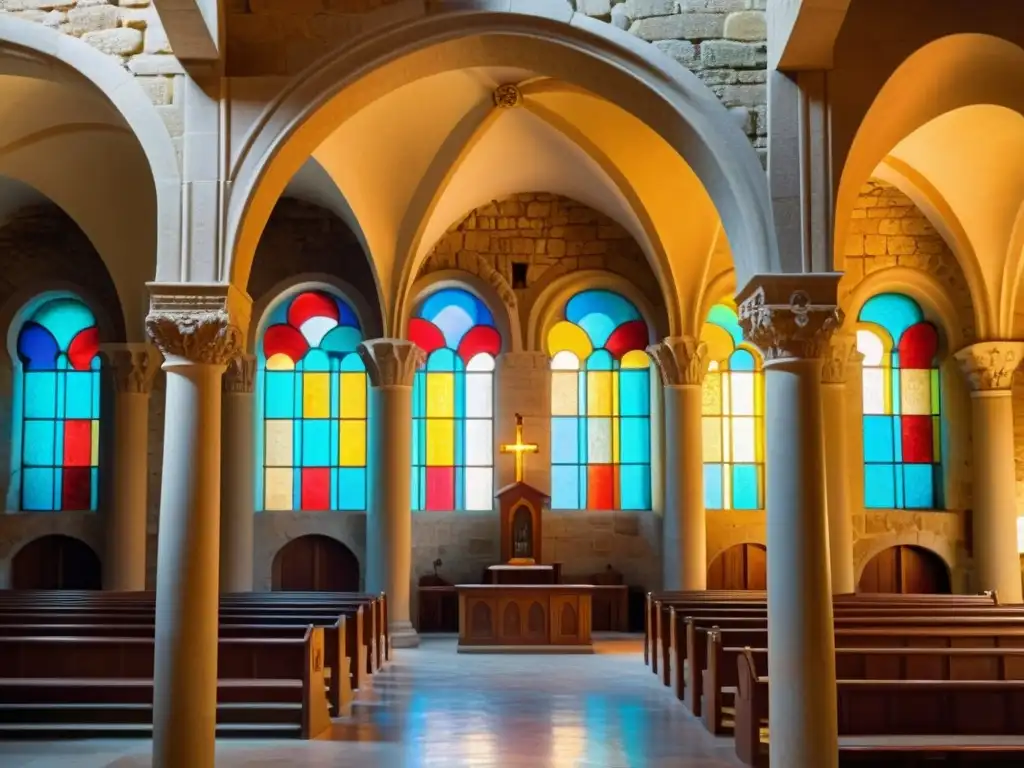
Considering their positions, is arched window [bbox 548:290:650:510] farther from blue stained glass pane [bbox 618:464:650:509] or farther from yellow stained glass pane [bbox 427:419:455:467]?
yellow stained glass pane [bbox 427:419:455:467]

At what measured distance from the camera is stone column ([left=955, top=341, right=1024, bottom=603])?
52.1ft

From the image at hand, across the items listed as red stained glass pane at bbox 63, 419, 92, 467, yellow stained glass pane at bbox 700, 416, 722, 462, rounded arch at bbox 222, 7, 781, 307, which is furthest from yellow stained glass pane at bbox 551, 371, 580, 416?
rounded arch at bbox 222, 7, 781, 307

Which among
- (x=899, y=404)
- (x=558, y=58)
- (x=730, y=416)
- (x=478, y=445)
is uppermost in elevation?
(x=558, y=58)

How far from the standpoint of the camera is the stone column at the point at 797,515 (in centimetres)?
767

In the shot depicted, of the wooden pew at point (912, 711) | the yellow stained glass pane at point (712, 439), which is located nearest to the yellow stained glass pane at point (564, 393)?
the yellow stained glass pane at point (712, 439)

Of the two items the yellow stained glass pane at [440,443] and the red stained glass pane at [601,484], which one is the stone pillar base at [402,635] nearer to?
the yellow stained glass pane at [440,443]

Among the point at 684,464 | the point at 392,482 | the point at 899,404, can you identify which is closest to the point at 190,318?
the point at 392,482

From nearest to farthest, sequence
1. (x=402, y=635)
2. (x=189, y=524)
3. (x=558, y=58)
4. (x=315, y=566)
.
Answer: (x=189, y=524)
(x=558, y=58)
(x=402, y=635)
(x=315, y=566)

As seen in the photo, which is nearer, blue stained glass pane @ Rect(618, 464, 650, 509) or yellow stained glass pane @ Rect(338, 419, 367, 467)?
blue stained glass pane @ Rect(618, 464, 650, 509)

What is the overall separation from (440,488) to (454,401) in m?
1.30

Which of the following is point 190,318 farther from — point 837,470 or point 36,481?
point 36,481

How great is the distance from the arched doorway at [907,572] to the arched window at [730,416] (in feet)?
6.36

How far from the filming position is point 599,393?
1777 cm

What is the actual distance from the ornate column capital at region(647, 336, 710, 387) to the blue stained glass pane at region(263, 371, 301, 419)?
18.1 feet
